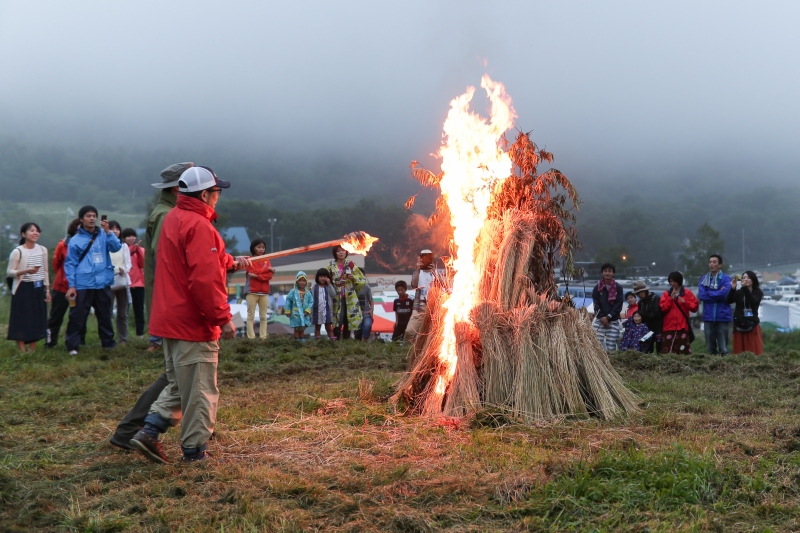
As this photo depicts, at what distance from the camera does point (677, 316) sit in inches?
474

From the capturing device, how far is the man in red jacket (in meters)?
5.39

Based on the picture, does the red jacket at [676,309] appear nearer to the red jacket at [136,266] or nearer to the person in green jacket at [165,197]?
the person in green jacket at [165,197]

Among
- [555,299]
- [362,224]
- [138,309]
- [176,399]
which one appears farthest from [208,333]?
[362,224]

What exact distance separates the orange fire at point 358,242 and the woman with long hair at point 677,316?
6.36 m

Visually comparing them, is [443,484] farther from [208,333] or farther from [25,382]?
[25,382]

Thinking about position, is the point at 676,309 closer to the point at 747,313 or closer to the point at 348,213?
the point at 747,313

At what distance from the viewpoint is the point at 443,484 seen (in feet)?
15.4

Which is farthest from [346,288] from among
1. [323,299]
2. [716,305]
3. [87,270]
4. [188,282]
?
[188,282]

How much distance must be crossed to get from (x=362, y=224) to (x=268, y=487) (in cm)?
6521

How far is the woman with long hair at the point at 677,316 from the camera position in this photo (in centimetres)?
1191

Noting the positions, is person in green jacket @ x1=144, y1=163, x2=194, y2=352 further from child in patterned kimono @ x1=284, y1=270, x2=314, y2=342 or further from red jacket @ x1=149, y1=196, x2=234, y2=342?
child in patterned kimono @ x1=284, y1=270, x2=314, y2=342

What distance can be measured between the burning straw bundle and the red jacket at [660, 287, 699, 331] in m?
5.03

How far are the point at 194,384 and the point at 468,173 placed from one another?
351 cm

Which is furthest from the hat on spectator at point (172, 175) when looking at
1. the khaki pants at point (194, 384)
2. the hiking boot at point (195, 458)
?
the hiking boot at point (195, 458)
